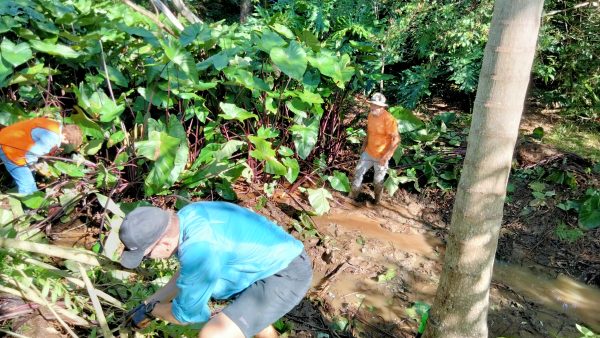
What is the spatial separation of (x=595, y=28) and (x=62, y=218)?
5.50m

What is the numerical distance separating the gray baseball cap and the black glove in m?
0.59

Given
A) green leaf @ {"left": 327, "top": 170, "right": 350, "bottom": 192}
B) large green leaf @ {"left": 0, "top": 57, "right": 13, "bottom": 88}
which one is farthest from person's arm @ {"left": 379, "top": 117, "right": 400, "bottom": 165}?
large green leaf @ {"left": 0, "top": 57, "right": 13, "bottom": 88}

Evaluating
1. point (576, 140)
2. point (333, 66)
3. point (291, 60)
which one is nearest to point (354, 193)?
point (333, 66)

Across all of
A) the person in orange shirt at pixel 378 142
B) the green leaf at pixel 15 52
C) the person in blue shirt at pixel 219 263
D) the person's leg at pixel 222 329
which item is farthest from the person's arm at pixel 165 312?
the person in orange shirt at pixel 378 142

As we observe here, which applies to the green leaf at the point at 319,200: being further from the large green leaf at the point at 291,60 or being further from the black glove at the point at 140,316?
the black glove at the point at 140,316

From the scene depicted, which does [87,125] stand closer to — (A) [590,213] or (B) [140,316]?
(B) [140,316]

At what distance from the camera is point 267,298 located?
2.16 metres

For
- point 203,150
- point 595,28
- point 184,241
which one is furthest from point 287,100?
point 595,28

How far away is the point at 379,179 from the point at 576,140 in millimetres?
2466

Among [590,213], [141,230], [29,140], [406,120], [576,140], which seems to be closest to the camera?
[141,230]

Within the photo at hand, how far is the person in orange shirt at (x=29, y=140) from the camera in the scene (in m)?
3.37

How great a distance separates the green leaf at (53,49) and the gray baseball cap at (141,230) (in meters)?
2.32

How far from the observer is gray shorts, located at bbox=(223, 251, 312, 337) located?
2.14 metres

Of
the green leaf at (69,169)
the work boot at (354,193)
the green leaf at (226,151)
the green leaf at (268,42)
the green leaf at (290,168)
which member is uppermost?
the green leaf at (268,42)
